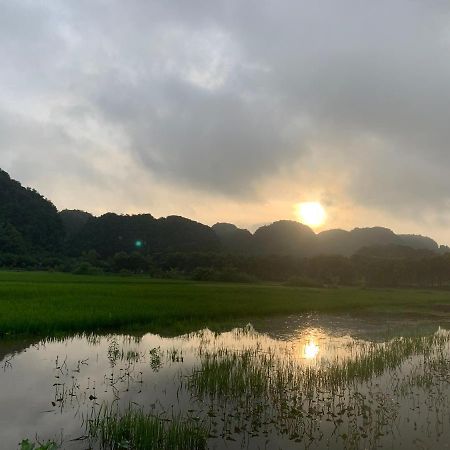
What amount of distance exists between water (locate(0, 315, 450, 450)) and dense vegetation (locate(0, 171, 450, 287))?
181ft

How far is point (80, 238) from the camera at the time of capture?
118250mm

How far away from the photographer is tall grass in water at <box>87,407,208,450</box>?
19.5 feet

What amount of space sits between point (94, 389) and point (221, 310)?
14825 mm

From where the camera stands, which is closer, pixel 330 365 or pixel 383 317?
pixel 330 365

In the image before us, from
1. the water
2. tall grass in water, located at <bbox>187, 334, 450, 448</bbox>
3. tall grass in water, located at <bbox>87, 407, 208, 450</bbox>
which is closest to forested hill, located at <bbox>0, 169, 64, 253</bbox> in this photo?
the water

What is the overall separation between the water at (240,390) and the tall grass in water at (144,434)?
0.68ft

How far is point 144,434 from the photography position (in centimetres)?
604

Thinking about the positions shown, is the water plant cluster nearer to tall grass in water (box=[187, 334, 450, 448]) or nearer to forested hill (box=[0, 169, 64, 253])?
tall grass in water (box=[187, 334, 450, 448])

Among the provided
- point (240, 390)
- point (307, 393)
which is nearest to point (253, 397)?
point (240, 390)

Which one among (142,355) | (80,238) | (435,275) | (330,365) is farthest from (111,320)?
(80,238)

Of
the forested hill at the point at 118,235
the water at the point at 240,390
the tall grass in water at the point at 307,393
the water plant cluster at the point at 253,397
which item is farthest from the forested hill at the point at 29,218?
the tall grass in water at the point at 307,393

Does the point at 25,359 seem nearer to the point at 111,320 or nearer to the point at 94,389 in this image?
the point at 94,389

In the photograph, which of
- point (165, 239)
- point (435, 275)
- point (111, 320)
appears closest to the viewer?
point (111, 320)

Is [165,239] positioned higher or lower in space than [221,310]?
higher
